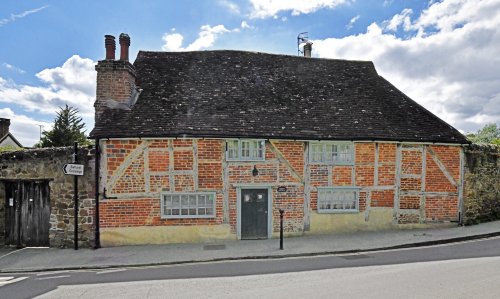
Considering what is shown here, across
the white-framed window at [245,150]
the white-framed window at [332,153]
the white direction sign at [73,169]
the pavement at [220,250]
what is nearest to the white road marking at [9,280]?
the pavement at [220,250]

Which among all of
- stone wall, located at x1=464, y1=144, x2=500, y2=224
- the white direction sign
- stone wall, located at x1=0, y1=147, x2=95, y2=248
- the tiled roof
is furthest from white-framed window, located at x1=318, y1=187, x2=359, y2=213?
the white direction sign

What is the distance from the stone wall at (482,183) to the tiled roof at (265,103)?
1.37 meters

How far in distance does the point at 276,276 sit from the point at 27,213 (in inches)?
357

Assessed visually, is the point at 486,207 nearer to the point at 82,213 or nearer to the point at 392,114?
the point at 392,114

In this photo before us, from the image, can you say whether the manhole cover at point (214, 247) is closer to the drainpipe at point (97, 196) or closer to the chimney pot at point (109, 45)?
the drainpipe at point (97, 196)

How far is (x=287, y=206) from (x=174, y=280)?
532cm

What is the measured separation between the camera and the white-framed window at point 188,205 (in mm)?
10875

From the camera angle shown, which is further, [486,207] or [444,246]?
[486,207]

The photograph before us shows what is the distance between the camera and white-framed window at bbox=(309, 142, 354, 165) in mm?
11633

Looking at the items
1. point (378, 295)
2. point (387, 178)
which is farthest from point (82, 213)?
point (387, 178)

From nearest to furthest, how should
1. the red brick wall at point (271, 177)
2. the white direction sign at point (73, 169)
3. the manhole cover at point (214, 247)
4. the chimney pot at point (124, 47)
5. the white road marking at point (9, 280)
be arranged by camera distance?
the white road marking at point (9, 280)
the manhole cover at point (214, 247)
the white direction sign at point (73, 169)
the red brick wall at point (271, 177)
the chimney pot at point (124, 47)

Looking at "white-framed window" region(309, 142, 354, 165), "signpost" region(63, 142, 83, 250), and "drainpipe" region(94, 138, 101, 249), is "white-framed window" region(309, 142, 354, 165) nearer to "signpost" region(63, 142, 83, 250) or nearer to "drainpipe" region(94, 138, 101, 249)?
"drainpipe" region(94, 138, 101, 249)

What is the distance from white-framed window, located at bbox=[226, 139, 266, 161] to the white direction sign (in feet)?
15.8

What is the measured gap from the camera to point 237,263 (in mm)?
8453
